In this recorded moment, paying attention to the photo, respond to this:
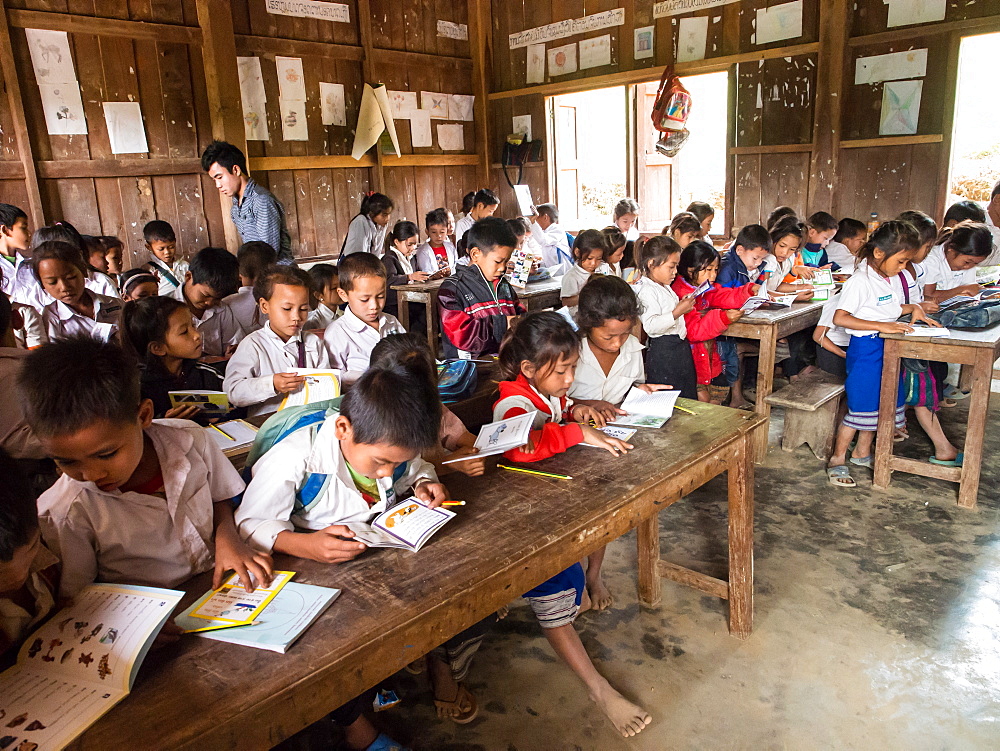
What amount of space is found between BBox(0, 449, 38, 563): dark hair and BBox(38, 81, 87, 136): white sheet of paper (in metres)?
5.43

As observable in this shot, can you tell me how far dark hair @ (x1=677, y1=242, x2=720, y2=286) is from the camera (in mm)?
3771

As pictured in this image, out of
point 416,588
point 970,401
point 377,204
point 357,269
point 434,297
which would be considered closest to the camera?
point 416,588

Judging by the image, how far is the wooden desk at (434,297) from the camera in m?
5.05

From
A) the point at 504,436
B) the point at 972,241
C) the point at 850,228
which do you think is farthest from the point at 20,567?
the point at 850,228

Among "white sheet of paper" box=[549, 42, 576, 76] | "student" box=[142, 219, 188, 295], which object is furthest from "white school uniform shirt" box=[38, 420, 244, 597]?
"white sheet of paper" box=[549, 42, 576, 76]

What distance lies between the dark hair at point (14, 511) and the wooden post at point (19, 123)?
517 cm

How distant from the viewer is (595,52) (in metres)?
7.34

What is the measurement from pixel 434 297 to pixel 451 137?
386 centimetres

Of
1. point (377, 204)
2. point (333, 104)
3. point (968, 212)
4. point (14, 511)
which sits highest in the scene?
point (333, 104)

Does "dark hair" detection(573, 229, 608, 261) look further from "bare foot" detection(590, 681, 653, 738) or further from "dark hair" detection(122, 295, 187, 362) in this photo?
"bare foot" detection(590, 681, 653, 738)

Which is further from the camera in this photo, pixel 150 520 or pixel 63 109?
pixel 63 109

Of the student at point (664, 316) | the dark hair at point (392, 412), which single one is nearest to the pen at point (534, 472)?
the dark hair at point (392, 412)

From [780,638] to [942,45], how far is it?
5115 mm

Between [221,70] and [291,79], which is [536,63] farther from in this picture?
[221,70]
